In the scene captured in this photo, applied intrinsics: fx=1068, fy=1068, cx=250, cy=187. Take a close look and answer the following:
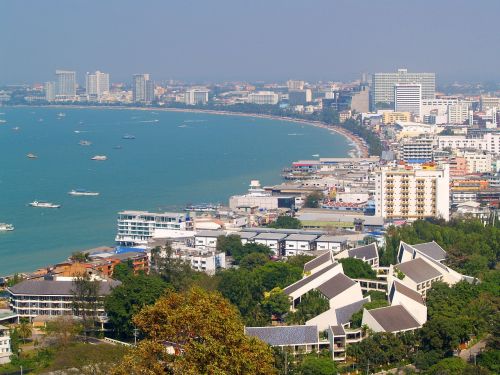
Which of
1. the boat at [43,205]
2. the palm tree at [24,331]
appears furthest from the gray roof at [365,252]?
the boat at [43,205]

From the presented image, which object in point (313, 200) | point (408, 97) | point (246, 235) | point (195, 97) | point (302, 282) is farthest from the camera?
point (195, 97)

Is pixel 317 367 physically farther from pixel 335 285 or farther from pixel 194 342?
pixel 194 342

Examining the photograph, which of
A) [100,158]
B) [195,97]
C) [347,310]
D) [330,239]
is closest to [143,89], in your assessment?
[195,97]

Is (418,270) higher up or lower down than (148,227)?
higher up

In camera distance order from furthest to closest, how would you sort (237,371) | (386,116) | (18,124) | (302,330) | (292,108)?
(292,108), (18,124), (386,116), (302,330), (237,371)

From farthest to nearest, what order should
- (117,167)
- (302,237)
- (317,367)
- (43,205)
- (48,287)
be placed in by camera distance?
1. (117,167)
2. (43,205)
3. (302,237)
4. (48,287)
5. (317,367)

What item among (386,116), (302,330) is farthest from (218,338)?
(386,116)

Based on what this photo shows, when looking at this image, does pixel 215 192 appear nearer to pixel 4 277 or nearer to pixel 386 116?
pixel 4 277

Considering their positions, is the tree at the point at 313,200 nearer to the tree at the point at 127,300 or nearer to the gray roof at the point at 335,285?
the gray roof at the point at 335,285

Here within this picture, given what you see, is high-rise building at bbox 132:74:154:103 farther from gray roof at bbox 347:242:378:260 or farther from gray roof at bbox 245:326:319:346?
gray roof at bbox 245:326:319:346
